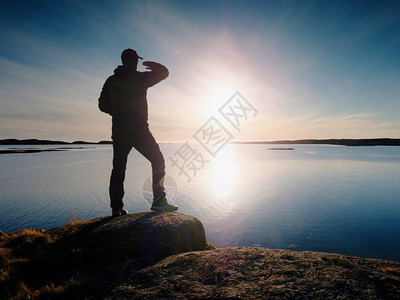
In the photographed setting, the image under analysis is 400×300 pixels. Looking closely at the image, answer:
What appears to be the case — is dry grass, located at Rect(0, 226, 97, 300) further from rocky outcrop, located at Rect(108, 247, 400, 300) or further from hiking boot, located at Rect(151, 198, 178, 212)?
hiking boot, located at Rect(151, 198, 178, 212)

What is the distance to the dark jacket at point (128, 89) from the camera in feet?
17.3

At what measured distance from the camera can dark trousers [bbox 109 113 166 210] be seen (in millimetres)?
5320

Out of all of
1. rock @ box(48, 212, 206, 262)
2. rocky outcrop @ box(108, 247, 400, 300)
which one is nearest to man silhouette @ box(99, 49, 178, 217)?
rock @ box(48, 212, 206, 262)

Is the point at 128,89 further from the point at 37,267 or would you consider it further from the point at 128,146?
the point at 37,267

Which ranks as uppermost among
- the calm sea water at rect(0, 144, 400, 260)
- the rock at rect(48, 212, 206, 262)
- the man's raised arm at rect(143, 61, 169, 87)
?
the man's raised arm at rect(143, 61, 169, 87)

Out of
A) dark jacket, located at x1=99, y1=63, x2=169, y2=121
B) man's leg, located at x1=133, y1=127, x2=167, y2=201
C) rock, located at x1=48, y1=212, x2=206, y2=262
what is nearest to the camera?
rock, located at x1=48, y1=212, x2=206, y2=262

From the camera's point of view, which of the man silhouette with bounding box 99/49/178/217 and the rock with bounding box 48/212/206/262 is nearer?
the rock with bounding box 48/212/206/262

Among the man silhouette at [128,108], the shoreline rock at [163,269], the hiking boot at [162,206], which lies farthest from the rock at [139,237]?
the man silhouette at [128,108]

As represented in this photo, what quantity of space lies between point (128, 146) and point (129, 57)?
229 cm

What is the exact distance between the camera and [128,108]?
5297 millimetres

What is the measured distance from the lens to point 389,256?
801cm

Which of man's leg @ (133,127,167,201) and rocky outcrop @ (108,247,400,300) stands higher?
man's leg @ (133,127,167,201)

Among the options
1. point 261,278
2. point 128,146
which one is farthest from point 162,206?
point 261,278

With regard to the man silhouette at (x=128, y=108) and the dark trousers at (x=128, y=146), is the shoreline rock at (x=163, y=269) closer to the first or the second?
the dark trousers at (x=128, y=146)
